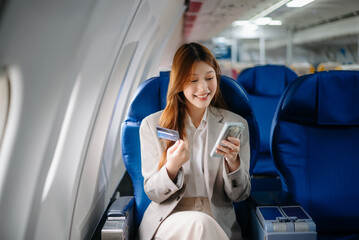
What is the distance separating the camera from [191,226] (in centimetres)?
163

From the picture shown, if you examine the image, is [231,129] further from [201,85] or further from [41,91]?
[41,91]

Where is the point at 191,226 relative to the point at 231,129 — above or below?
below

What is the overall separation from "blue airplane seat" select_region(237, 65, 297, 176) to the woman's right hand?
2070 millimetres

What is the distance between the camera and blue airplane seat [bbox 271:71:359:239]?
2023mm

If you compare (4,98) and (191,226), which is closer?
(4,98)

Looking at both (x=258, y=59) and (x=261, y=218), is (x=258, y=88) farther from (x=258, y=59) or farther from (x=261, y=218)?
(x=258, y=59)

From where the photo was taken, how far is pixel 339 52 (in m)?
7.80

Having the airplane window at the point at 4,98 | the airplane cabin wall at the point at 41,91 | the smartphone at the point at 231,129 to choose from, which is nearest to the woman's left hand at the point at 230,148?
the smartphone at the point at 231,129

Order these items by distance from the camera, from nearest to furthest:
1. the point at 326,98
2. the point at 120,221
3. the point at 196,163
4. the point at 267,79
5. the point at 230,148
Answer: the point at 230,148
the point at 120,221
the point at 196,163
the point at 326,98
the point at 267,79

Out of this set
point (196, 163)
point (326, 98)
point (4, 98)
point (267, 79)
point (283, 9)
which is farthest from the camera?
point (283, 9)

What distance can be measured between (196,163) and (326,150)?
79 cm

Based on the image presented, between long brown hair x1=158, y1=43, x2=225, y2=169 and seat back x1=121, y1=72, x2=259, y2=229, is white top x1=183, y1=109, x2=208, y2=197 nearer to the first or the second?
long brown hair x1=158, y1=43, x2=225, y2=169

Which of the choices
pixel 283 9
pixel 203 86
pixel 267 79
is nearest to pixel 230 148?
pixel 203 86

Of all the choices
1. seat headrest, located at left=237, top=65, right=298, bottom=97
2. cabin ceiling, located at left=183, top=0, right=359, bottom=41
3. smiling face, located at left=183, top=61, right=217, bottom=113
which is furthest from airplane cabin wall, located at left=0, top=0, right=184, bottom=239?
cabin ceiling, located at left=183, top=0, right=359, bottom=41
